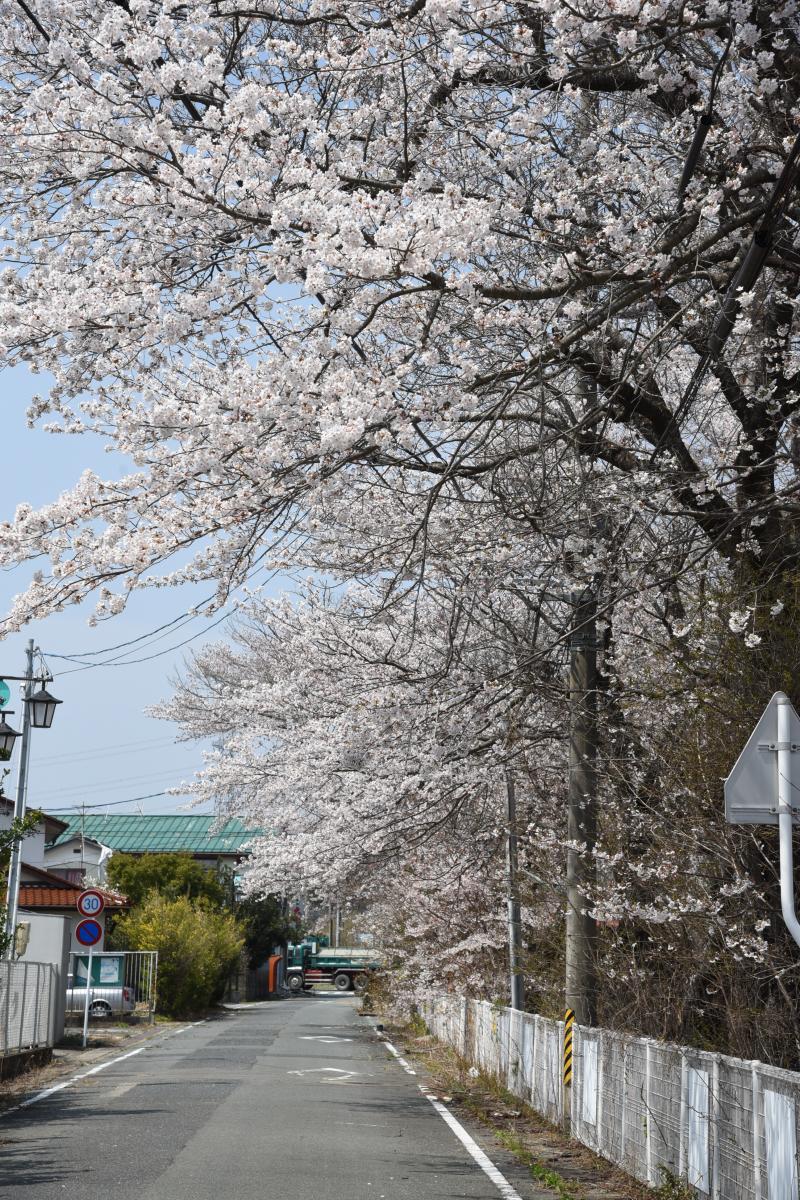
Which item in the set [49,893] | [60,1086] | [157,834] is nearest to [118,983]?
[49,893]

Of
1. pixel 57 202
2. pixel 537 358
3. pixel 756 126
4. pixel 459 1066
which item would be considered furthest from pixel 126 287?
pixel 459 1066

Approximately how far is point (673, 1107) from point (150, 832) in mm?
75098

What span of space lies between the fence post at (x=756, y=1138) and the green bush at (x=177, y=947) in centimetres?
3188

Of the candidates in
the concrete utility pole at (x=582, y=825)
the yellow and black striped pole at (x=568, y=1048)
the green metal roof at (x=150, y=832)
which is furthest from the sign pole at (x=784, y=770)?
the green metal roof at (x=150, y=832)

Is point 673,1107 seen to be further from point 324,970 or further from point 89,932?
point 324,970

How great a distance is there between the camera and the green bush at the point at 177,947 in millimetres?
37531

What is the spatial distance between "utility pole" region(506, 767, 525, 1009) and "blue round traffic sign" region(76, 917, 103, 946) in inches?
437

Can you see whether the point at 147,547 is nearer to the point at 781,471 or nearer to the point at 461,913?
the point at 781,471

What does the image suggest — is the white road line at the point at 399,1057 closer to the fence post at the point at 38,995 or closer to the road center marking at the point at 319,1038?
the road center marking at the point at 319,1038

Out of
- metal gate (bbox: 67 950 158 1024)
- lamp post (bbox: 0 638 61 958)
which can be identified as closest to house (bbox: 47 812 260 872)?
metal gate (bbox: 67 950 158 1024)

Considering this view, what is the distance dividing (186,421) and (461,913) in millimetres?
14680

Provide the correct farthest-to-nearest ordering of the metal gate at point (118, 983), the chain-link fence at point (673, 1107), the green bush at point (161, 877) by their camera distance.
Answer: the green bush at point (161, 877), the metal gate at point (118, 983), the chain-link fence at point (673, 1107)

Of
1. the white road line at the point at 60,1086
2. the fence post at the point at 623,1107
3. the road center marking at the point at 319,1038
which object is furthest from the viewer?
the road center marking at the point at 319,1038

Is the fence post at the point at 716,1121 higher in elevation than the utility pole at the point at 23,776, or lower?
lower
